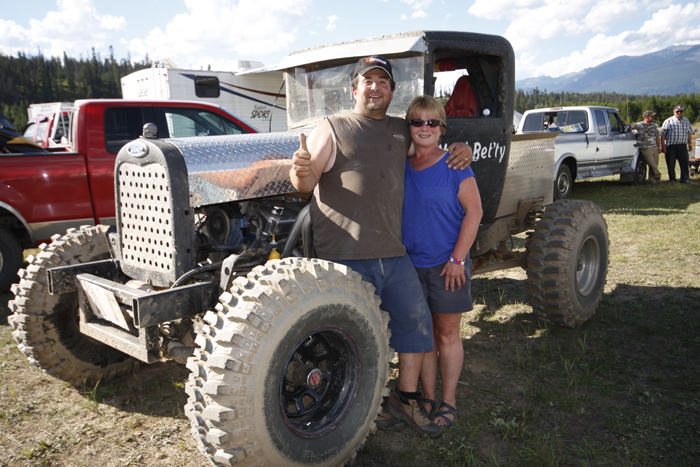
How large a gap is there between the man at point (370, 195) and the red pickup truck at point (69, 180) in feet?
13.9

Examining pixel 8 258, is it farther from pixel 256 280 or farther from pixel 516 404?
pixel 516 404

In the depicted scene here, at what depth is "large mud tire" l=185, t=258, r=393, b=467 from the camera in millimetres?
2086

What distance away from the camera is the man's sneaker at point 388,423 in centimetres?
294

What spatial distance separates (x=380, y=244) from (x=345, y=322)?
47 cm

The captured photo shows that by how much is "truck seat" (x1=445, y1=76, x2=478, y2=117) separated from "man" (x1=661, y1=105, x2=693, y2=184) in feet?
38.6

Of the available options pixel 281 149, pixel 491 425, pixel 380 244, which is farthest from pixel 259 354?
pixel 491 425

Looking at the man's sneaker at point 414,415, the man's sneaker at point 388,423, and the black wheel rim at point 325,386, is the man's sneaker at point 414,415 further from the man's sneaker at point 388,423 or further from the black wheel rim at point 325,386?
the black wheel rim at point 325,386

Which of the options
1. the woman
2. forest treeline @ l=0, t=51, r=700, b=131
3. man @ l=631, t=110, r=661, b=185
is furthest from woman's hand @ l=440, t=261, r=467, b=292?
forest treeline @ l=0, t=51, r=700, b=131

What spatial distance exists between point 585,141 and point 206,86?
984 cm

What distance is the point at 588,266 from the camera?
4.70 m

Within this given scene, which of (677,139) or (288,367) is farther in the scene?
(677,139)

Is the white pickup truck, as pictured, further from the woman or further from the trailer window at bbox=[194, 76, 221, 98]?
the woman

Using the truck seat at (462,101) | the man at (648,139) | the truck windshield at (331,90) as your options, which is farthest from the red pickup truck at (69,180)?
the man at (648,139)

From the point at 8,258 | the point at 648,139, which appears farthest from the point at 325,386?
the point at 648,139
